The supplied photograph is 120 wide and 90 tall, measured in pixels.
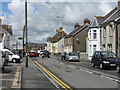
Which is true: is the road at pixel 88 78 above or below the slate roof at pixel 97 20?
below

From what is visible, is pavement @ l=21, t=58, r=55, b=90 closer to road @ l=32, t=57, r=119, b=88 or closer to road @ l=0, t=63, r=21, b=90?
road @ l=0, t=63, r=21, b=90

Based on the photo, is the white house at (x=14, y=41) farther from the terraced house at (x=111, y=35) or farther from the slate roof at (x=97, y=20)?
the terraced house at (x=111, y=35)

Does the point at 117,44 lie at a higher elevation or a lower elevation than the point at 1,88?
higher

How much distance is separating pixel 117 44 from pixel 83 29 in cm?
3396

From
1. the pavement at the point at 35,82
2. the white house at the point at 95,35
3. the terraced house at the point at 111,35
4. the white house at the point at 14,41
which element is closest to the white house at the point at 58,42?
the white house at the point at 14,41

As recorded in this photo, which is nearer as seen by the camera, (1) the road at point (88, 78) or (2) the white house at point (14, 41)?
(1) the road at point (88, 78)

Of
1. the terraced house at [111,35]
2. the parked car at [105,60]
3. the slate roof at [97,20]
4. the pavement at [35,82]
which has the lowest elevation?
the pavement at [35,82]

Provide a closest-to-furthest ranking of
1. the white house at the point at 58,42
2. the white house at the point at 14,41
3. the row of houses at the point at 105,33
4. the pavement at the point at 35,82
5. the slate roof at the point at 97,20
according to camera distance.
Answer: the pavement at the point at 35,82 < the row of houses at the point at 105,33 < the slate roof at the point at 97,20 < the white house at the point at 14,41 < the white house at the point at 58,42

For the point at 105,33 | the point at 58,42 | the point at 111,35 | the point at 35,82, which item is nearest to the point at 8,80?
the point at 35,82

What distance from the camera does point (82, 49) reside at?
68500 millimetres

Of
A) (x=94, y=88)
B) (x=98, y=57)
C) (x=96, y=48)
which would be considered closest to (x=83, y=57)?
(x=96, y=48)

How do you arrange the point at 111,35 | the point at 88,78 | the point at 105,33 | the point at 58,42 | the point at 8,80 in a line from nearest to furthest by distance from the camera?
the point at 8,80 → the point at 88,78 → the point at 111,35 → the point at 105,33 → the point at 58,42

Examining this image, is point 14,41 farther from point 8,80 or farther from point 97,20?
point 8,80

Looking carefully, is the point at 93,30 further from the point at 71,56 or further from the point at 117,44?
the point at 117,44
